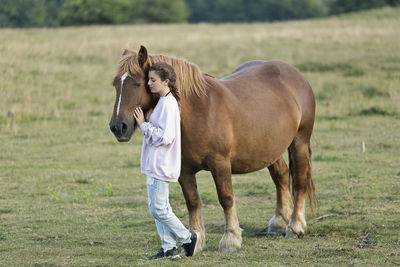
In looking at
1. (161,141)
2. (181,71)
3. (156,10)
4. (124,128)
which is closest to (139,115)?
(124,128)

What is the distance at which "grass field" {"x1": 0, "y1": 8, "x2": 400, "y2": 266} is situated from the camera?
582cm

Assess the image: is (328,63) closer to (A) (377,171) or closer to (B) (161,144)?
(A) (377,171)

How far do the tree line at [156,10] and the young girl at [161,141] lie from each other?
55.0 m

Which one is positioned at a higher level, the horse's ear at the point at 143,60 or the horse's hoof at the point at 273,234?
the horse's ear at the point at 143,60

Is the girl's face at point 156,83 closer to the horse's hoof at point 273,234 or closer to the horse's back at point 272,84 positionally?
the horse's back at point 272,84

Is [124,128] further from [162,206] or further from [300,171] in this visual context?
[300,171]

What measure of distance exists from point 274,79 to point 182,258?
7.67ft

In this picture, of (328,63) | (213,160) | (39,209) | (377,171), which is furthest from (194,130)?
(328,63)

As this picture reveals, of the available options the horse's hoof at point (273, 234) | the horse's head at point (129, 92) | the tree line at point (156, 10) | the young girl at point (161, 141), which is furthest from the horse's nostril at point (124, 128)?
the tree line at point (156, 10)

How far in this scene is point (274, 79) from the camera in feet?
21.7

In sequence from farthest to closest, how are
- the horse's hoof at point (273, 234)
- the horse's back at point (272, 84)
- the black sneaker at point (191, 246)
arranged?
the horse's hoof at point (273, 234)
the horse's back at point (272, 84)
the black sneaker at point (191, 246)

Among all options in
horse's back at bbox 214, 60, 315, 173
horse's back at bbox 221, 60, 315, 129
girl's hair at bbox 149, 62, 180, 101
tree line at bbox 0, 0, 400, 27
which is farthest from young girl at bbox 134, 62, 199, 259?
tree line at bbox 0, 0, 400, 27

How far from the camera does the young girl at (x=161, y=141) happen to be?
16.4 ft

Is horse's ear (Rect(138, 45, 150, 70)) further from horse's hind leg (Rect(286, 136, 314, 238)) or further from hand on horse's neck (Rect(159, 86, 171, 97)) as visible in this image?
horse's hind leg (Rect(286, 136, 314, 238))
